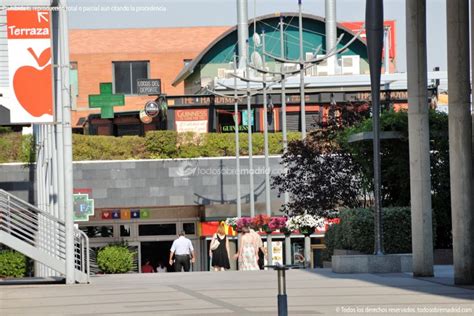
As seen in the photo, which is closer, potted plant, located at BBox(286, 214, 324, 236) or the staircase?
the staircase

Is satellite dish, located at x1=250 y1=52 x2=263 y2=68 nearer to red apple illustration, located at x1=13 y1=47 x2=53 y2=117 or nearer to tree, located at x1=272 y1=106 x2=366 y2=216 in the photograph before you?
tree, located at x1=272 y1=106 x2=366 y2=216

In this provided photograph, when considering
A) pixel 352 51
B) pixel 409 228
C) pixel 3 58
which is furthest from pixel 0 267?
pixel 352 51

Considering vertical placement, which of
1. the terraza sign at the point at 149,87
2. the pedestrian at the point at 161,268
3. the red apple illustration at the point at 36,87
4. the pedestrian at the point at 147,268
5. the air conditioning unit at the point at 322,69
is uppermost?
the air conditioning unit at the point at 322,69

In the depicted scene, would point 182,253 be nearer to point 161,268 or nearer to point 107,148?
point 161,268

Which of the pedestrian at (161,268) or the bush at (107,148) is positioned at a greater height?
the bush at (107,148)

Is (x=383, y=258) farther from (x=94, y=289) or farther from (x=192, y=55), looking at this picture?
(x=192, y=55)

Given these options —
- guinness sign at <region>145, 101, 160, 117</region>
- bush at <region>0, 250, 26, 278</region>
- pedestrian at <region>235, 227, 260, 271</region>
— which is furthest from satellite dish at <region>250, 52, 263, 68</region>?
pedestrian at <region>235, 227, 260, 271</region>

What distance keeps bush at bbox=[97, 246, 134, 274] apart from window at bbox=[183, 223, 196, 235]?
13837mm

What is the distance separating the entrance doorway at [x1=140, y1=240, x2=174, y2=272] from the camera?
2350 inches

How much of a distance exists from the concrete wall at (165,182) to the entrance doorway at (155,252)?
1.98 metres

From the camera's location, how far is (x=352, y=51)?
78625 millimetres

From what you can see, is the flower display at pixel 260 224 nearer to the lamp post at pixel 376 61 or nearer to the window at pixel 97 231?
the window at pixel 97 231

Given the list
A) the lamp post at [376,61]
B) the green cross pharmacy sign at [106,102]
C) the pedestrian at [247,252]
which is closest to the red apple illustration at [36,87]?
the lamp post at [376,61]

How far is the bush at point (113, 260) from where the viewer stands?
45.2 m
